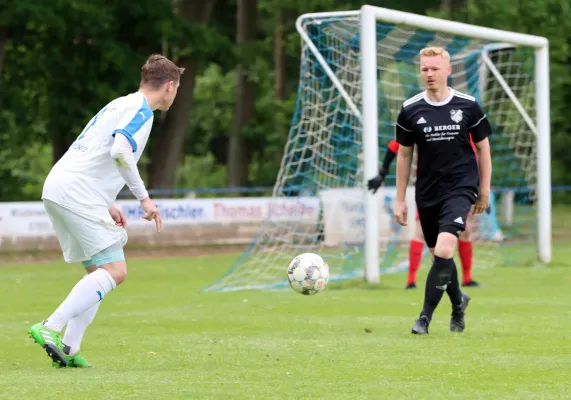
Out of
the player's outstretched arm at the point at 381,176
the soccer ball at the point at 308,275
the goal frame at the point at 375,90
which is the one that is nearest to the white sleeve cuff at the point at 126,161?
the soccer ball at the point at 308,275

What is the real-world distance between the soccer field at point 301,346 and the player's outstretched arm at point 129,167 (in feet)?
3.15

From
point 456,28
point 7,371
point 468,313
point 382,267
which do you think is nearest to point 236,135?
point 382,267

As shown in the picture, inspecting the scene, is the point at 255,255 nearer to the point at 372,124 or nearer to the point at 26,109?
the point at 372,124

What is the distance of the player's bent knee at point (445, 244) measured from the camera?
820 centimetres

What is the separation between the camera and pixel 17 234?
818 inches

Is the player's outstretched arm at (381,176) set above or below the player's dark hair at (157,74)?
below

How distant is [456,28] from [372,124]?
83.0 inches

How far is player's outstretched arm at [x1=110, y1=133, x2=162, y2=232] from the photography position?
6746mm

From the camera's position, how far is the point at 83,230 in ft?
22.7

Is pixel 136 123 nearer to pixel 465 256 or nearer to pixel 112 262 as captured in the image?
pixel 112 262

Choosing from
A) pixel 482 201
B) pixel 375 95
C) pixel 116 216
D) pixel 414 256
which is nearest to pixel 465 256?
pixel 414 256

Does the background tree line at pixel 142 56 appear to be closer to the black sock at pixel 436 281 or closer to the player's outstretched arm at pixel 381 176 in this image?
the player's outstretched arm at pixel 381 176

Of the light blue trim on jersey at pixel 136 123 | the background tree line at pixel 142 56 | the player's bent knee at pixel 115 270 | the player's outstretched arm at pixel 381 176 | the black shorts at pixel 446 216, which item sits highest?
the background tree line at pixel 142 56

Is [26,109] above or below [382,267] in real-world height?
above
